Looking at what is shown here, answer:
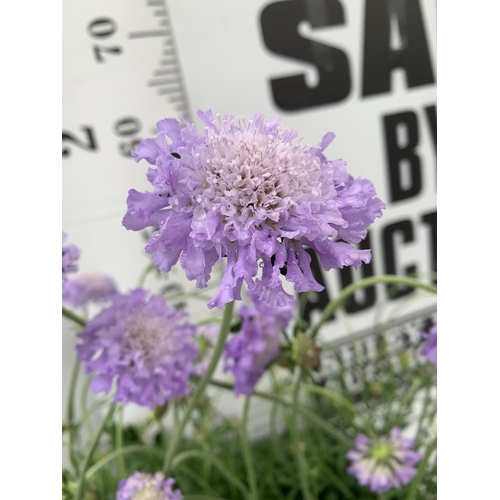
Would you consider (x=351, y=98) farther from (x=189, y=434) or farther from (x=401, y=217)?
(x=189, y=434)

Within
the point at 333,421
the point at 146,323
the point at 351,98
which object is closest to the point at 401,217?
the point at 351,98

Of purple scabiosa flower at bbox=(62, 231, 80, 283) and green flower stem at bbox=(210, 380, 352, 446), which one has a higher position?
purple scabiosa flower at bbox=(62, 231, 80, 283)

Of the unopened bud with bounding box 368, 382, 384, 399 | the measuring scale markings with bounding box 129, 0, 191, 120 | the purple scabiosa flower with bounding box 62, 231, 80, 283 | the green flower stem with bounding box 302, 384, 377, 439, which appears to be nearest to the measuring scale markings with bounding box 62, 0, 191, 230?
the measuring scale markings with bounding box 129, 0, 191, 120

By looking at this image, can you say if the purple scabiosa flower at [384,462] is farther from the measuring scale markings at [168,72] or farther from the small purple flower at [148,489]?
the measuring scale markings at [168,72]

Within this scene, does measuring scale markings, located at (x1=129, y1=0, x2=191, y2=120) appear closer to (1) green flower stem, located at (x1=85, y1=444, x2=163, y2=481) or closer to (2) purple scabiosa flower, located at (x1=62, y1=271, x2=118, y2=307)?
(2) purple scabiosa flower, located at (x1=62, y1=271, x2=118, y2=307)

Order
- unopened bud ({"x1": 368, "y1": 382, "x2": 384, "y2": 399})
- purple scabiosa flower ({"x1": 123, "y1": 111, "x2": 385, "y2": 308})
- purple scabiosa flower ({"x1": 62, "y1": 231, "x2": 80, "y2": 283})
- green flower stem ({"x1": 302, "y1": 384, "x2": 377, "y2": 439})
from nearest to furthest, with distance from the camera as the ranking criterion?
purple scabiosa flower ({"x1": 123, "y1": 111, "x2": 385, "y2": 308})
purple scabiosa flower ({"x1": 62, "y1": 231, "x2": 80, "y2": 283})
green flower stem ({"x1": 302, "y1": 384, "x2": 377, "y2": 439})
unopened bud ({"x1": 368, "y1": 382, "x2": 384, "y2": 399})
